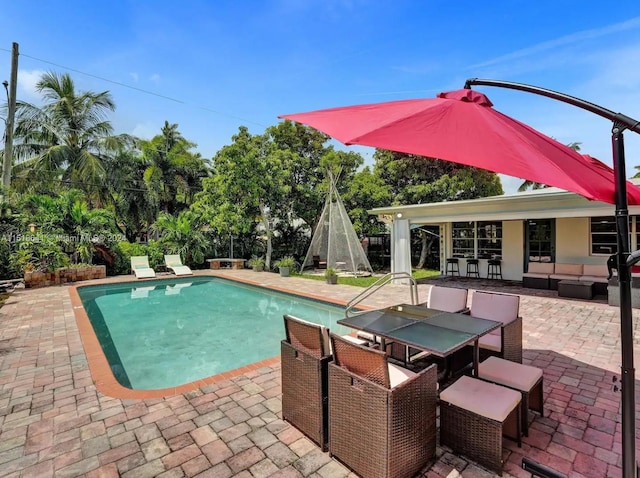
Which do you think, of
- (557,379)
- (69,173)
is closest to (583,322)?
(557,379)

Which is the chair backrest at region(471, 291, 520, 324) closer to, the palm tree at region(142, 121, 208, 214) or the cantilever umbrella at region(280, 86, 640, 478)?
the cantilever umbrella at region(280, 86, 640, 478)

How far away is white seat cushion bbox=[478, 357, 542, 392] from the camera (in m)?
2.96

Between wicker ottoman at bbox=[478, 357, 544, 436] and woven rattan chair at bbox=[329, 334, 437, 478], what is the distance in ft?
2.87

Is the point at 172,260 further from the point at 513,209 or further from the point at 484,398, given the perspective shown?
the point at 484,398

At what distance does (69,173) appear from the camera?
18484 millimetres

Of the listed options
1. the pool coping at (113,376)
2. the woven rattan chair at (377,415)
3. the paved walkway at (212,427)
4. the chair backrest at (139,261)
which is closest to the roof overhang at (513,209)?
the paved walkway at (212,427)

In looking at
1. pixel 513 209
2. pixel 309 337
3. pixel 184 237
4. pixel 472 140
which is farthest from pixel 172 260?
pixel 472 140

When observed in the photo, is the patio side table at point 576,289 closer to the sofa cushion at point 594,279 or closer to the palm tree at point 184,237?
the sofa cushion at point 594,279

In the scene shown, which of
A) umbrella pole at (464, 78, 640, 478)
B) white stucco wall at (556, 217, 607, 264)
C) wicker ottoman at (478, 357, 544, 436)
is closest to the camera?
umbrella pole at (464, 78, 640, 478)

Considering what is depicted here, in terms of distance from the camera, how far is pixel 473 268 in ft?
43.3

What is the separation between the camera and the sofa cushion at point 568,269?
9.87m

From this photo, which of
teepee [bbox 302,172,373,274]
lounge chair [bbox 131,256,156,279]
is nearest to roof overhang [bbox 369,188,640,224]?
teepee [bbox 302,172,373,274]

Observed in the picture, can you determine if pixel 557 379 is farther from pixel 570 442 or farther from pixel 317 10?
pixel 317 10

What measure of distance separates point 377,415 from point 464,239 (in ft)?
41.0
